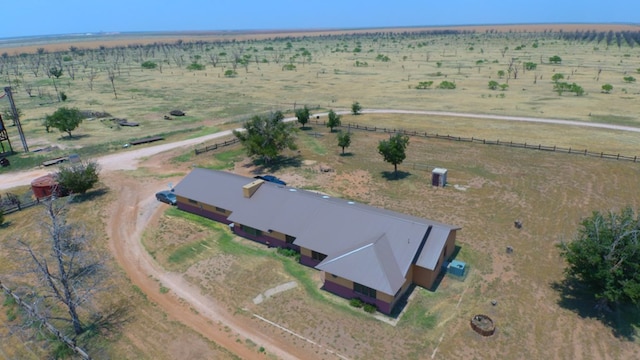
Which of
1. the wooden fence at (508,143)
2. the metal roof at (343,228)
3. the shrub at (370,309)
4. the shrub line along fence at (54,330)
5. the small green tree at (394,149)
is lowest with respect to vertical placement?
the shrub at (370,309)

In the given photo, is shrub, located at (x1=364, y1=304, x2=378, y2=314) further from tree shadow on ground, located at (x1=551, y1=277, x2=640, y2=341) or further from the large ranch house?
tree shadow on ground, located at (x1=551, y1=277, x2=640, y2=341)

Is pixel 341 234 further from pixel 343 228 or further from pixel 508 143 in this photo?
pixel 508 143

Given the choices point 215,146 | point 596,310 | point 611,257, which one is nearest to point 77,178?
point 215,146

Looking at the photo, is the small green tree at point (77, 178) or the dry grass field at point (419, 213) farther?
the small green tree at point (77, 178)

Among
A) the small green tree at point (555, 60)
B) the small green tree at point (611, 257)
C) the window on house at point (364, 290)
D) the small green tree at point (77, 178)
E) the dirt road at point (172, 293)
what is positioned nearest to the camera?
the small green tree at point (611, 257)

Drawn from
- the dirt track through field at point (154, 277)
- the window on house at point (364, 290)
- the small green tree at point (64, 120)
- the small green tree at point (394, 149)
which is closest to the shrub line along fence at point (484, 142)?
the dirt track through field at point (154, 277)

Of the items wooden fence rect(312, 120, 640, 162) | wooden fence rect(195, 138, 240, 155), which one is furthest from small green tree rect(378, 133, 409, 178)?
wooden fence rect(195, 138, 240, 155)

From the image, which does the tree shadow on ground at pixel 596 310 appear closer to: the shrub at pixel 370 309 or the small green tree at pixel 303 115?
the shrub at pixel 370 309

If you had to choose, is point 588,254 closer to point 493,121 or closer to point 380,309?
point 380,309
